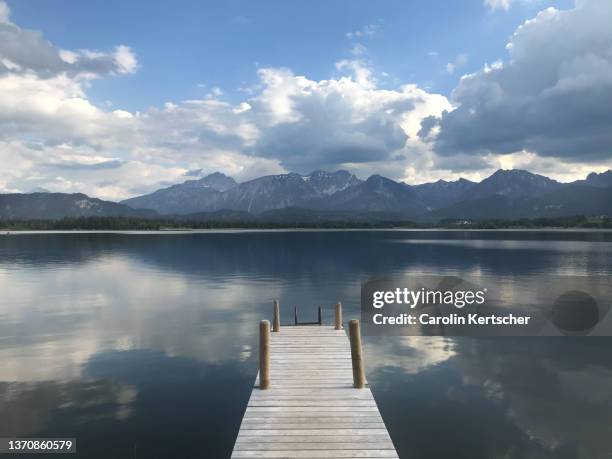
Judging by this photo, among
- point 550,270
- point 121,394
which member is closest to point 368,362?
point 121,394

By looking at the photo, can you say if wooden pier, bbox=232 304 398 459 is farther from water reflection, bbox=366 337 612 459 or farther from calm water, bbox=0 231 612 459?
water reflection, bbox=366 337 612 459

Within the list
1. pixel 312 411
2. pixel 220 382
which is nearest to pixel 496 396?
pixel 312 411

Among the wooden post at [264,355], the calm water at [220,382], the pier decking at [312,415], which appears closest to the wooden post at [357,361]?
the pier decking at [312,415]

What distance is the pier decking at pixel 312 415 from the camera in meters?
13.2

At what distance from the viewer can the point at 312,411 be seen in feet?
52.0

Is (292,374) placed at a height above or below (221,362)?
above

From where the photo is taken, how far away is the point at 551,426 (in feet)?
61.9

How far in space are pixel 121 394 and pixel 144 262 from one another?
79521mm

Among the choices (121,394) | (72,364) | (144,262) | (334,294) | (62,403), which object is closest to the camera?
Answer: (62,403)

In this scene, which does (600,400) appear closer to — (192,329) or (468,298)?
(192,329)
